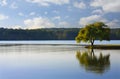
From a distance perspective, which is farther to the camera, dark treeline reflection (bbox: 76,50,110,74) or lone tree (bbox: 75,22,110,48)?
lone tree (bbox: 75,22,110,48)

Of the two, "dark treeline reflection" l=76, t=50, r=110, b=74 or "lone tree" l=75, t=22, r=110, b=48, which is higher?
"lone tree" l=75, t=22, r=110, b=48

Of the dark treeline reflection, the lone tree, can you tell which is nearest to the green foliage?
the lone tree

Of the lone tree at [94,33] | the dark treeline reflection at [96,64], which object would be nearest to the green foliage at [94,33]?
the lone tree at [94,33]

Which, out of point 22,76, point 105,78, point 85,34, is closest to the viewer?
point 105,78

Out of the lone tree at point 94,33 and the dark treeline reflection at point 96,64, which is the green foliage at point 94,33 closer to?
the lone tree at point 94,33

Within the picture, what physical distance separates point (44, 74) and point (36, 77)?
192 cm

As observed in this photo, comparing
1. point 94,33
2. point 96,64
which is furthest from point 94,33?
point 96,64

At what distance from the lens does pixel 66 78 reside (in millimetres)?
26328

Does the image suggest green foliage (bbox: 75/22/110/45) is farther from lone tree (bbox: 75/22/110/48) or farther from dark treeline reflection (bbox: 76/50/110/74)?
dark treeline reflection (bbox: 76/50/110/74)

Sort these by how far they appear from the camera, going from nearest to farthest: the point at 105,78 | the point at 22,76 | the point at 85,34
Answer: the point at 105,78
the point at 22,76
the point at 85,34

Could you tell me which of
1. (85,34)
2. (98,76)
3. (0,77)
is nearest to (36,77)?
(0,77)

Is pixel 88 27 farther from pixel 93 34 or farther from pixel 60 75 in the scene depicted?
pixel 60 75

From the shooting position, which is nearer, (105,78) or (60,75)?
(105,78)

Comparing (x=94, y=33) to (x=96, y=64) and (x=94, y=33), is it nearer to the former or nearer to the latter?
(x=94, y=33)
